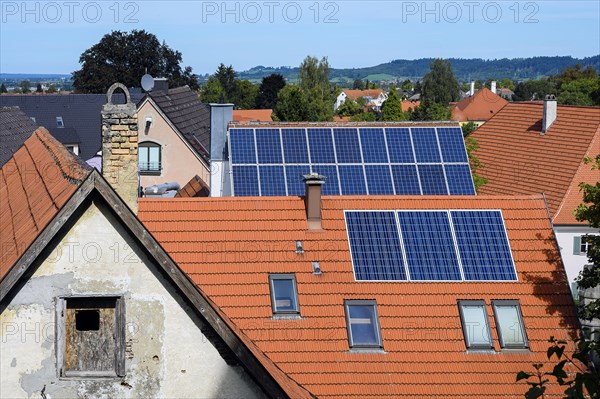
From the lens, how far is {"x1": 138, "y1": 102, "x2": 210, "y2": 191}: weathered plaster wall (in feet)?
134

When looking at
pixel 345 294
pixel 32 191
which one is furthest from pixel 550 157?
pixel 32 191

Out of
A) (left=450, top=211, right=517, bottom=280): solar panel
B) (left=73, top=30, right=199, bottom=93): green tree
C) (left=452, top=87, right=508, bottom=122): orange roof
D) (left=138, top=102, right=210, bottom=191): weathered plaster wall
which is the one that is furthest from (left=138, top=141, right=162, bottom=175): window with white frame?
(left=452, top=87, right=508, bottom=122): orange roof

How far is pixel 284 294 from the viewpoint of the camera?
1642cm

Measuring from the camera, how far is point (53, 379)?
36.3 ft

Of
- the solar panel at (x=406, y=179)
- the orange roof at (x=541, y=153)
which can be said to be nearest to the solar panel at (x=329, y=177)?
the solar panel at (x=406, y=179)

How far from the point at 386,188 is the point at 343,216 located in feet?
28.3

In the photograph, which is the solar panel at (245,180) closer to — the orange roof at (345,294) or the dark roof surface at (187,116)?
the orange roof at (345,294)

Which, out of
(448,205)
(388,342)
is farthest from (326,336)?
(448,205)

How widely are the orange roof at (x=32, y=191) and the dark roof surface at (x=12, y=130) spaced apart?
9.39 metres

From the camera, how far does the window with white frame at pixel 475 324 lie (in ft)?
52.7

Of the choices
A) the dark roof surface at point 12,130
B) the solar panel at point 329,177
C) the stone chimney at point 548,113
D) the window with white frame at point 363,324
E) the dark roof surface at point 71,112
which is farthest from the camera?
the dark roof surface at point 71,112

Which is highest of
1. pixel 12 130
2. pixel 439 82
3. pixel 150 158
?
pixel 439 82

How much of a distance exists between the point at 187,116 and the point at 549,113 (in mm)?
15800

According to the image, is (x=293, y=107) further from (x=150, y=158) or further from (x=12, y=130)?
(x=12, y=130)
